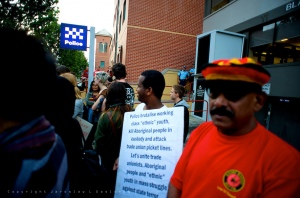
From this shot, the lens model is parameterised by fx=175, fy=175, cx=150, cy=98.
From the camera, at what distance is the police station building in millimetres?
5340

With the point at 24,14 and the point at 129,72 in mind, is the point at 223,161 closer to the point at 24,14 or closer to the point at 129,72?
the point at 129,72

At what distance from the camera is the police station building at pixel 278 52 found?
17.5 ft

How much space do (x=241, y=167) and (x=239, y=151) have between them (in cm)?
9

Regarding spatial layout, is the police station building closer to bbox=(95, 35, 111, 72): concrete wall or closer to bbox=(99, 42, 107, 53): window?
bbox=(95, 35, 111, 72): concrete wall

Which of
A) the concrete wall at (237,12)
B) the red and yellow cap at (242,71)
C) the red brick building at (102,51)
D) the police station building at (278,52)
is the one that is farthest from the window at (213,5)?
the red brick building at (102,51)

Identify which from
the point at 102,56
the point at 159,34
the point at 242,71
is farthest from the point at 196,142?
the point at 102,56

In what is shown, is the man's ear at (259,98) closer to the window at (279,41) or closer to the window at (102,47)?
the window at (279,41)

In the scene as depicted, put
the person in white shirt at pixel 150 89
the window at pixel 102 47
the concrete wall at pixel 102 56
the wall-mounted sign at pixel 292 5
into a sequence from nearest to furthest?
the person in white shirt at pixel 150 89 → the wall-mounted sign at pixel 292 5 → the concrete wall at pixel 102 56 → the window at pixel 102 47

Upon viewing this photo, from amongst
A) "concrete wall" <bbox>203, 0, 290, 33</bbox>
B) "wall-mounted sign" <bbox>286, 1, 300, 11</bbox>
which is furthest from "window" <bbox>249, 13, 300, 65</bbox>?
"concrete wall" <bbox>203, 0, 290, 33</bbox>

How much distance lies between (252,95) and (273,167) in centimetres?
41

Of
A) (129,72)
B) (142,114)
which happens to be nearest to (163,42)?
(129,72)

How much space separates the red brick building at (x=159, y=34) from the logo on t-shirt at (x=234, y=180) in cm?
1135

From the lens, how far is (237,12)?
312 inches

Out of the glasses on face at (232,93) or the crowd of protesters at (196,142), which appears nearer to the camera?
the crowd of protesters at (196,142)
